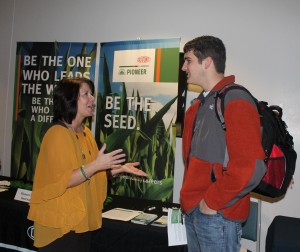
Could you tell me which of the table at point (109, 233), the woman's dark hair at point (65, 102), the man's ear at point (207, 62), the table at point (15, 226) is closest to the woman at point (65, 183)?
the woman's dark hair at point (65, 102)

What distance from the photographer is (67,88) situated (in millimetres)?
1795

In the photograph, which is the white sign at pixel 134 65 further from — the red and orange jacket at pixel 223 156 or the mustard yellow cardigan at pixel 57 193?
the red and orange jacket at pixel 223 156

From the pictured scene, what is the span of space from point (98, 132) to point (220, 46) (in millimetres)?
2109

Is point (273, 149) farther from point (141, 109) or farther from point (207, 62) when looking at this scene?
point (141, 109)

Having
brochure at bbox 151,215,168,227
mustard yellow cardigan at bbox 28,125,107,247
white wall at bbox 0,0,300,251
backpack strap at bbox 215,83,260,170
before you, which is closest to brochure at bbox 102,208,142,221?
brochure at bbox 151,215,168,227

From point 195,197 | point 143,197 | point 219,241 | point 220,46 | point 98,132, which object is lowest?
point 143,197

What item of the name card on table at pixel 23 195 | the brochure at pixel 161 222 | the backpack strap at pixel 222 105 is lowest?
the brochure at pixel 161 222

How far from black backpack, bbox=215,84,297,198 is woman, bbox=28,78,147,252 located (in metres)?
0.66

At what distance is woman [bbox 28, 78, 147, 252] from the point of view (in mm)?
1610

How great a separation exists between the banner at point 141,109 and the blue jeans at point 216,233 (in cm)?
162

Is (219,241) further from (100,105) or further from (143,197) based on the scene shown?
(100,105)

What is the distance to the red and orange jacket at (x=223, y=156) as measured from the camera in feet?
4.03

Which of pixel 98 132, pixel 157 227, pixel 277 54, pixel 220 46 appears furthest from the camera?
pixel 98 132

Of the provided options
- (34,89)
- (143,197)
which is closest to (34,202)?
(143,197)
